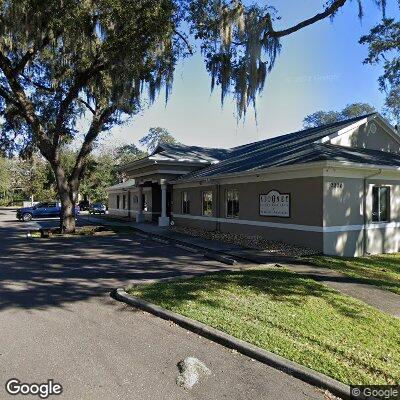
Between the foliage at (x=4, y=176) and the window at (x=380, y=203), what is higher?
the foliage at (x=4, y=176)

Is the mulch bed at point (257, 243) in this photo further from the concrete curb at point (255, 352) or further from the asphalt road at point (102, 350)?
the concrete curb at point (255, 352)

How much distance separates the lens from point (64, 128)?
25828 mm

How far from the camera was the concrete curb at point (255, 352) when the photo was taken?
438cm

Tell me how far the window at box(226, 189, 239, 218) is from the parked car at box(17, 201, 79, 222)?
22850 millimetres

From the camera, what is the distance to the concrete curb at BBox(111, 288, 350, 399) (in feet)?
14.4

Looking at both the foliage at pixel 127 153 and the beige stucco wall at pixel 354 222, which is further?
the foliage at pixel 127 153

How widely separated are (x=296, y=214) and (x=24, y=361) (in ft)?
36.8

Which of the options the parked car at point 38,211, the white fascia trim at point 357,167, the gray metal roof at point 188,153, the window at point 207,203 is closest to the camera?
the white fascia trim at point 357,167

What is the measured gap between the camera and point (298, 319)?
6445mm

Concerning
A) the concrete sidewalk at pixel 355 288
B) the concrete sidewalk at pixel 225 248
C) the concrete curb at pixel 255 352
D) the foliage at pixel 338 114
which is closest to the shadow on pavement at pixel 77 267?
the concrete sidewalk at pixel 225 248

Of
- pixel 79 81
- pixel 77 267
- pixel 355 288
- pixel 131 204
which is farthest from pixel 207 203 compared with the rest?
pixel 131 204

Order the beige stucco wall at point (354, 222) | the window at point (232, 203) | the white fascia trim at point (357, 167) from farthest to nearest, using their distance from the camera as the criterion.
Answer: the window at point (232, 203)
the beige stucco wall at point (354, 222)
the white fascia trim at point (357, 167)

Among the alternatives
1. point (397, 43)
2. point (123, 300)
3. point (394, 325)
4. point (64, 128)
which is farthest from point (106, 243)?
point (397, 43)

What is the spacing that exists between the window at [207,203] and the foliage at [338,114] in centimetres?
4103
